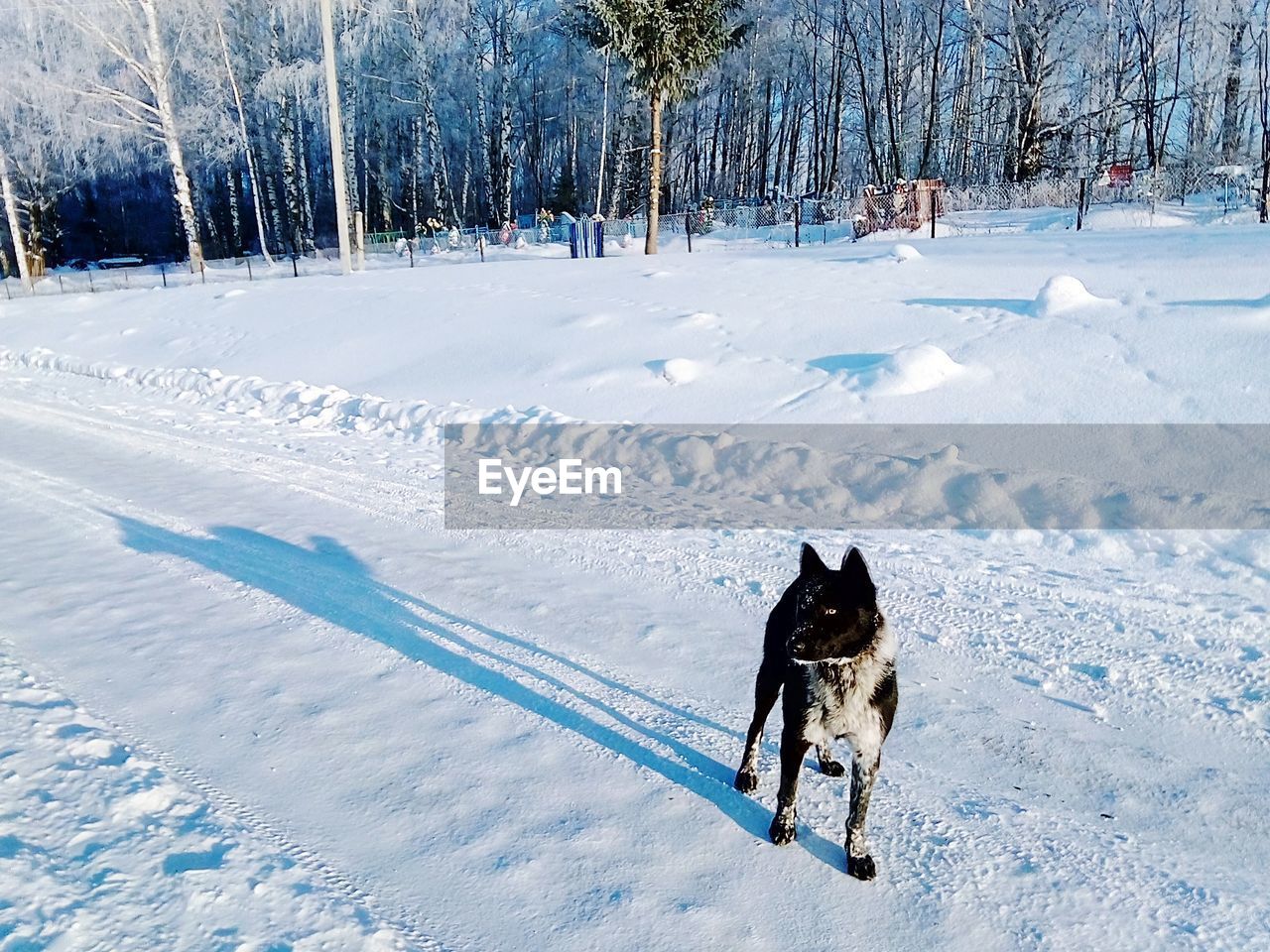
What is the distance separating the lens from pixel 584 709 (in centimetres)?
386

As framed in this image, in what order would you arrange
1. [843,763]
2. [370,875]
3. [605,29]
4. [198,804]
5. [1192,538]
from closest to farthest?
[370,875]
[198,804]
[843,763]
[1192,538]
[605,29]

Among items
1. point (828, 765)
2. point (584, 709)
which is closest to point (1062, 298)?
point (828, 765)

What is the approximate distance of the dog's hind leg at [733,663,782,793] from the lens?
3.09 meters

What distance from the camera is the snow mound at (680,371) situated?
10.0m

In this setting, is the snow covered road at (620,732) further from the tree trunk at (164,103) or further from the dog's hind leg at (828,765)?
the tree trunk at (164,103)

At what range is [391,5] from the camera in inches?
1310

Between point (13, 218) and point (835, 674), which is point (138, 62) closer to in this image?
point (13, 218)

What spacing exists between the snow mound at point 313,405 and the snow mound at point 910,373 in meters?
3.32

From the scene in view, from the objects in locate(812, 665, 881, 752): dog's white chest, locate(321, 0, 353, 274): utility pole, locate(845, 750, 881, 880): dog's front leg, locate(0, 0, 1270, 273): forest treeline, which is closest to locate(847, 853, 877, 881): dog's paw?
locate(845, 750, 881, 880): dog's front leg

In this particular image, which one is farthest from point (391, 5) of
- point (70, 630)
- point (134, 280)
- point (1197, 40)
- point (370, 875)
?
point (370, 875)

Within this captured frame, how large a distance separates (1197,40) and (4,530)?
4181 centimetres

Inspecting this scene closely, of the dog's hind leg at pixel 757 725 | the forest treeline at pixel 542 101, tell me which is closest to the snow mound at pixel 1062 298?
the dog's hind leg at pixel 757 725

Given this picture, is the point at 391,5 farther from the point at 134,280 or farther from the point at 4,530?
the point at 4,530

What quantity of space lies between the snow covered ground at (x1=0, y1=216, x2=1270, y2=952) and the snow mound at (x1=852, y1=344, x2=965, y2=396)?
34mm
